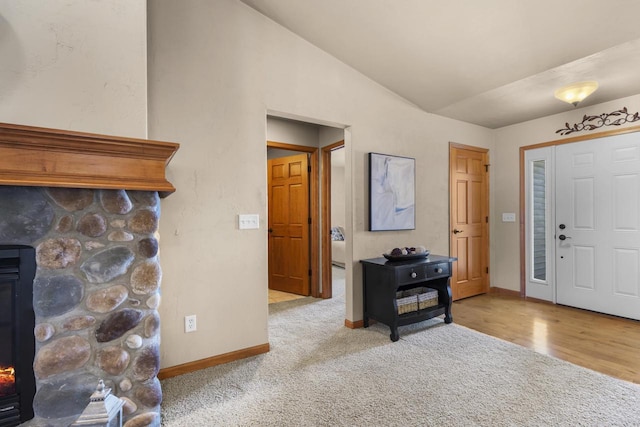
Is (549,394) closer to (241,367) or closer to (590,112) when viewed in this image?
(241,367)

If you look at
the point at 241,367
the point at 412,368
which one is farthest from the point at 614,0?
the point at 241,367

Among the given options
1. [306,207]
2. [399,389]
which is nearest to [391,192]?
[306,207]

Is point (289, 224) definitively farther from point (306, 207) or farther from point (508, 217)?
point (508, 217)

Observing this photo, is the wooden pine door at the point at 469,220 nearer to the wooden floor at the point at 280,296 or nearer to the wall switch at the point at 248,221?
the wooden floor at the point at 280,296

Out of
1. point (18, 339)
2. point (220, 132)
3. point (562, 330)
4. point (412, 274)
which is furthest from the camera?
point (562, 330)

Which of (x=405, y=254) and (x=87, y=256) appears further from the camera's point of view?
(x=405, y=254)

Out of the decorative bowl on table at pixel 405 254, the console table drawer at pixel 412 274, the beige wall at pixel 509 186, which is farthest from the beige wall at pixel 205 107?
the beige wall at pixel 509 186

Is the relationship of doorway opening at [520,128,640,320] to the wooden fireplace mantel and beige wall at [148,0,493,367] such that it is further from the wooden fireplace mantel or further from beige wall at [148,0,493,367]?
the wooden fireplace mantel

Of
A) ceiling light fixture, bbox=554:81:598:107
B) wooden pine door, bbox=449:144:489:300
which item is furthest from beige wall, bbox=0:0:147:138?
wooden pine door, bbox=449:144:489:300

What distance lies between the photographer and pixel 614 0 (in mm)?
1977

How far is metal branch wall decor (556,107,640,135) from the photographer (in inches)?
134

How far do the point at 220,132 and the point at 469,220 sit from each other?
3379 mm

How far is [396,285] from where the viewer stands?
2.89 m

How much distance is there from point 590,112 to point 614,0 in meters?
2.14
